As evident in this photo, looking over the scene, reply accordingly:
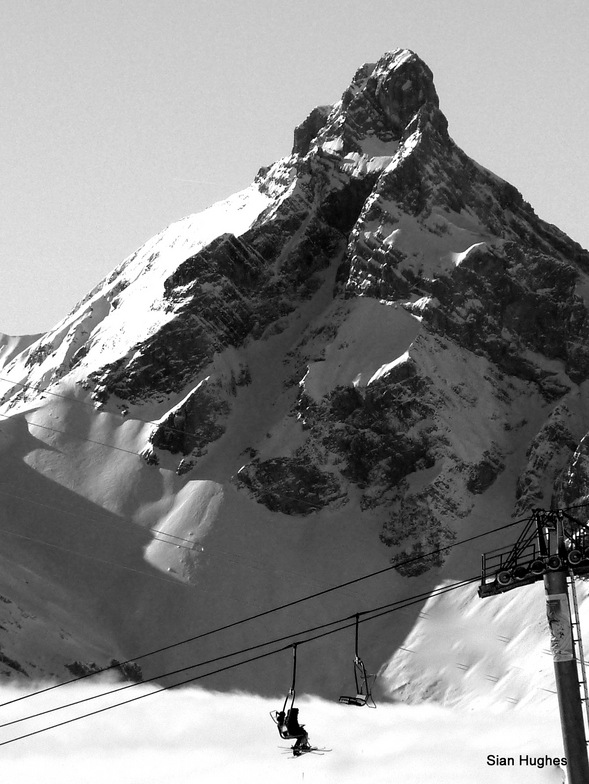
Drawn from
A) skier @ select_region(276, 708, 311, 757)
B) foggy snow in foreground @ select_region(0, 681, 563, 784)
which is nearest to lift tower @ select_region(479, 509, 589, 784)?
skier @ select_region(276, 708, 311, 757)

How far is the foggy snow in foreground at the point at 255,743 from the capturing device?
140 m

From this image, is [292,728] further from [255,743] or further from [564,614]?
[255,743]

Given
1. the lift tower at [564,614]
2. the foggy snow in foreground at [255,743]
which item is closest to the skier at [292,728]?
the lift tower at [564,614]

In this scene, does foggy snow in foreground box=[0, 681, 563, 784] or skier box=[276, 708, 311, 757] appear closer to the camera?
skier box=[276, 708, 311, 757]

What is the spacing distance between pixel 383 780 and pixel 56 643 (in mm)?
69494

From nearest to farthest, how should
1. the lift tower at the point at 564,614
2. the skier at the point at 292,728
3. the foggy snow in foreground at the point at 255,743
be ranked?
the lift tower at the point at 564,614 < the skier at the point at 292,728 < the foggy snow in foreground at the point at 255,743

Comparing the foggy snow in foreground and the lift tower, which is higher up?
the foggy snow in foreground

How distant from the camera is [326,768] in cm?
14862

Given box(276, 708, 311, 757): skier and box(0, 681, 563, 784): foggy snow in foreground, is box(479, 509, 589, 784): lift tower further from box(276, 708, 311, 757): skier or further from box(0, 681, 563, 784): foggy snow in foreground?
box(0, 681, 563, 784): foggy snow in foreground

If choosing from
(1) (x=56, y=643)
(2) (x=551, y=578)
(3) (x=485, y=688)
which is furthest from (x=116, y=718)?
(2) (x=551, y=578)

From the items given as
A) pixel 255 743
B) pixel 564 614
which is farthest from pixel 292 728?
pixel 255 743

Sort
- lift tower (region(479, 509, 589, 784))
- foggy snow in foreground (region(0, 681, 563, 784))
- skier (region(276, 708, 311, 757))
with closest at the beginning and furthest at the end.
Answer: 1. lift tower (region(479, 509, 589, 784))
2. skier (region(276, 708, 311, 757))
3. foggy snow in foreground (region(0, 681, 563, 784))

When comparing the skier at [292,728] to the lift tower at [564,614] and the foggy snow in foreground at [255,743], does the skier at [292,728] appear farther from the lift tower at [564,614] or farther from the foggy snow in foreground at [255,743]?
the foggy snow in foreground at [255,743]

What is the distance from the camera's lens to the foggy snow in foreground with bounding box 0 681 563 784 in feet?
459
